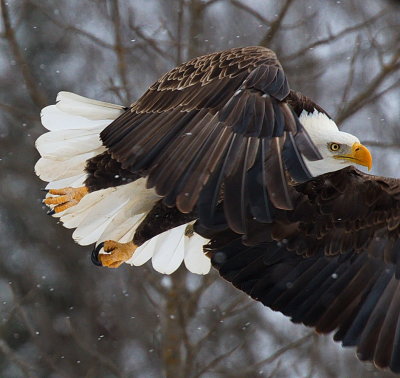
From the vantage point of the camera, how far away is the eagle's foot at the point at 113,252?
20.2 feet

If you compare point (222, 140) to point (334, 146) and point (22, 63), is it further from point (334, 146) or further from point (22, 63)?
point (22, 63)

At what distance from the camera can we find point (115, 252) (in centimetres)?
616

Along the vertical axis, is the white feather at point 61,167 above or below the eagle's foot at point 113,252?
above

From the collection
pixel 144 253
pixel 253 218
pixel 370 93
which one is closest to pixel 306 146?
pixel 253 218

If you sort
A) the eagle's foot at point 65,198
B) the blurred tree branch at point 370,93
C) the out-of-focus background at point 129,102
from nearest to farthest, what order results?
1. the eagle's foot at point 65,198
2. the out-of-focus background at point 129,102
3. the blurred tree branch at point 370,93

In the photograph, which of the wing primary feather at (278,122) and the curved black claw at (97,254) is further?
the curved black claw at (97,254)

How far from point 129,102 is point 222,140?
293 centimetres

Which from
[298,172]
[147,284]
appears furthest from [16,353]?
[298,172]

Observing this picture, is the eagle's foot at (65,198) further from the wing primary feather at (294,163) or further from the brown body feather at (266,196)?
the wing primary feather at (294,163)

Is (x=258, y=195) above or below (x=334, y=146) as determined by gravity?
above

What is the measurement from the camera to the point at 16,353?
744 centimetres

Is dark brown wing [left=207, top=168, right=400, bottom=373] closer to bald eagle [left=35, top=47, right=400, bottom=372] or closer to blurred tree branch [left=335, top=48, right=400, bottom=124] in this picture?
bald eagle [left=35, top=47, right=400, bottom=372]

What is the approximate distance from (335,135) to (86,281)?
2676 millimetres

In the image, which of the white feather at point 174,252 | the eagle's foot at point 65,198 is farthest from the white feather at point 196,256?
the eagle's foot at point 65,198
